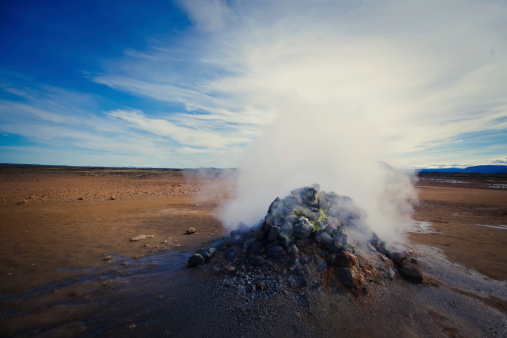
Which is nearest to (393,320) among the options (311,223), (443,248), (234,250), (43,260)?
(311,223)

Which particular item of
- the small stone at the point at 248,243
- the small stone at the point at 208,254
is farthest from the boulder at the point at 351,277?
the small stone at the point at 208,254

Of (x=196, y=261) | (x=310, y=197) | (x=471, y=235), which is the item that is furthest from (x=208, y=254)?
(x=471, y=235)

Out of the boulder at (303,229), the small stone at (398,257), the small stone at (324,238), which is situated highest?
the boulder at (303,229)

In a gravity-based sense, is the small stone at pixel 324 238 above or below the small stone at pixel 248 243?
above

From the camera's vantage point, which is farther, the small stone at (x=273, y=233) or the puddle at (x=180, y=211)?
the puddle at (x=180, y=211)

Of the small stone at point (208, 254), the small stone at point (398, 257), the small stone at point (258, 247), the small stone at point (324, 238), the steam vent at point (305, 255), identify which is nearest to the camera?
the steam vent at point (305, 255)

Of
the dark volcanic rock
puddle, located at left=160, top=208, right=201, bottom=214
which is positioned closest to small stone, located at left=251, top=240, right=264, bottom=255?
the dark volcanic rock

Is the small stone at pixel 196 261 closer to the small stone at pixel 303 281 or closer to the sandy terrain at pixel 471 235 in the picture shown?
the small stone at pixel 303 281

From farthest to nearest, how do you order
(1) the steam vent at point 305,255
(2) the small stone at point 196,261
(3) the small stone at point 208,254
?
(3) the small stone at point 208,254 < (2) the small stone at point 196,261 < (1) the steam vent at point 305,255

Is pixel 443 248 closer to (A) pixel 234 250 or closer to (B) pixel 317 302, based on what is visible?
(B) pixel 317 302

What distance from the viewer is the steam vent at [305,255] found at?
527 centimetres

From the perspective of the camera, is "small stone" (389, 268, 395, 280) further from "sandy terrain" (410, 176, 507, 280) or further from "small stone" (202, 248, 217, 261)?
"small stone" (202, 248, 217, 261)

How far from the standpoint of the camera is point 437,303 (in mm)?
4984

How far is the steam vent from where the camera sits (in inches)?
208
